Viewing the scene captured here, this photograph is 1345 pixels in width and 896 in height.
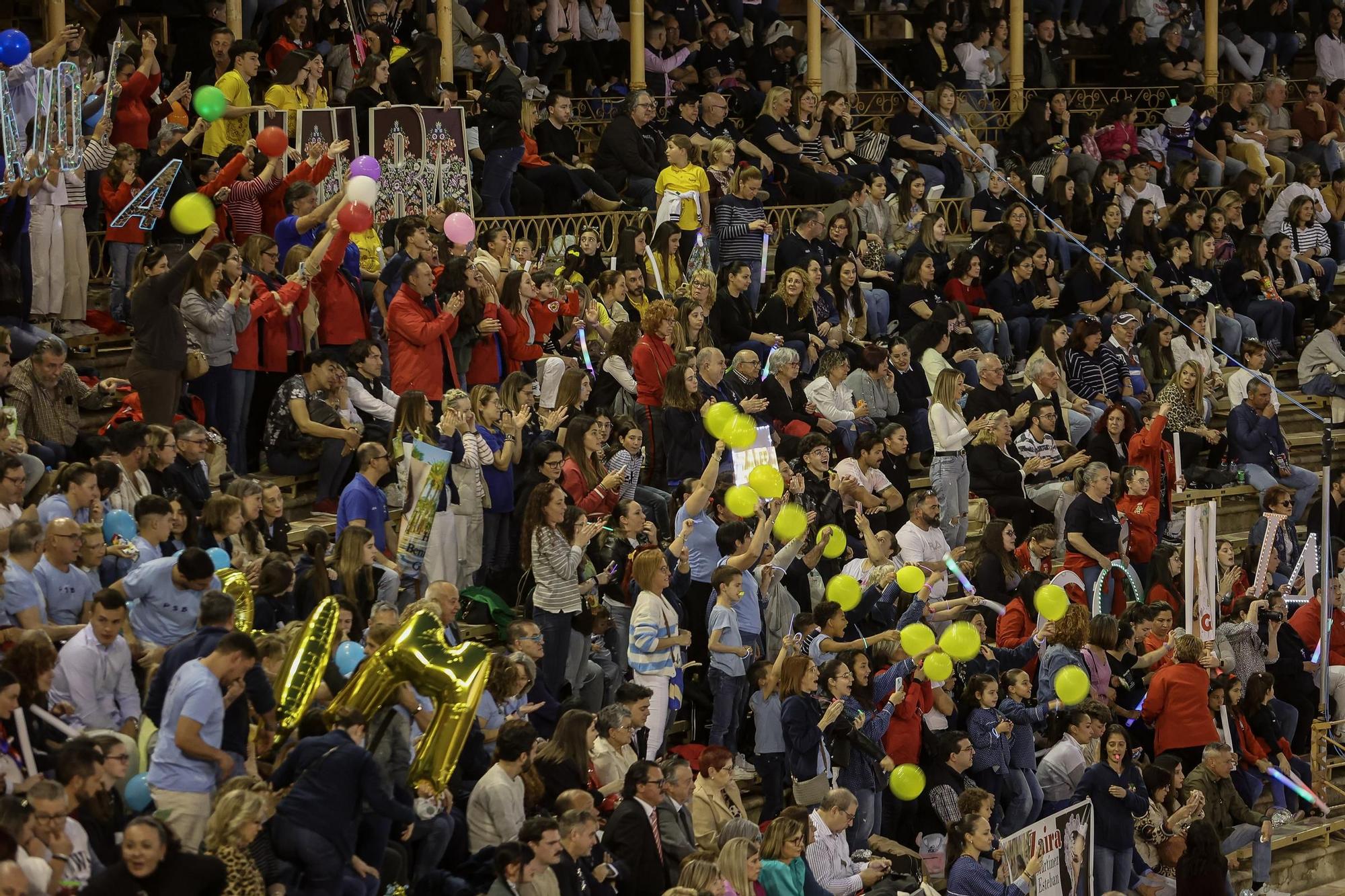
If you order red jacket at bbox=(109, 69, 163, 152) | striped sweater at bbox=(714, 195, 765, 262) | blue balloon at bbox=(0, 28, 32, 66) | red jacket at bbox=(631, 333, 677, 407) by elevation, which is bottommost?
red jacket at bbox=(631, 333, 677, 407)

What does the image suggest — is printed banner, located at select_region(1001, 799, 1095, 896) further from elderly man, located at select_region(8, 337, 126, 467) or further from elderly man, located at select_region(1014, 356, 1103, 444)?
elderly man, located at select_region(8, 337, 126, 467)

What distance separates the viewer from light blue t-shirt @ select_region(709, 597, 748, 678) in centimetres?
1155

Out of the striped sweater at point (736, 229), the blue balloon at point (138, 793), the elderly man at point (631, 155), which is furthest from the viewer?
the elderly man at point (631, 155)

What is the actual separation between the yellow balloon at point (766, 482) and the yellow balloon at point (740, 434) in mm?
277

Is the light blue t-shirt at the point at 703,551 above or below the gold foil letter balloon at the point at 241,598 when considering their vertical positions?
below

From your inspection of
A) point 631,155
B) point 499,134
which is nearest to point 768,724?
point 499,134

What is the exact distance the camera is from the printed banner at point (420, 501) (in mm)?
11297

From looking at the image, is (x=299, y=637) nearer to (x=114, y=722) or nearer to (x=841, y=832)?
(x=114, y=722)

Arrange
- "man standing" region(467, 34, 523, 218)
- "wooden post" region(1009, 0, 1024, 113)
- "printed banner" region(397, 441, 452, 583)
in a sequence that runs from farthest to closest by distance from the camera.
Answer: "wooden post" region(1009, 0, 1024, 113) → "man standing" region(467, 34, 523, 218) → "printed banner" region(397, 441, 452, 583)

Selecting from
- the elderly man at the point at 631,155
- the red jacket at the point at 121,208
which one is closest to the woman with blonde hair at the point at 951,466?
the elderly man at the point at 631,155

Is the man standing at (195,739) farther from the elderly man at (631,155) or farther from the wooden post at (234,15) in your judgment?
the elderly man at (631,155)

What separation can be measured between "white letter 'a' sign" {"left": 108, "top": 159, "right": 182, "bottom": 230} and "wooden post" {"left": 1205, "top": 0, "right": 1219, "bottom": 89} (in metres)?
11.6

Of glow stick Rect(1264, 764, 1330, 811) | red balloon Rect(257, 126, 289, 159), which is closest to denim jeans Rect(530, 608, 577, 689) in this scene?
red balloon Rect(257, 126, 289, 159)

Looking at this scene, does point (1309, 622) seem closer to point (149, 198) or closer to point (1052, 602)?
point (1052, 602)
